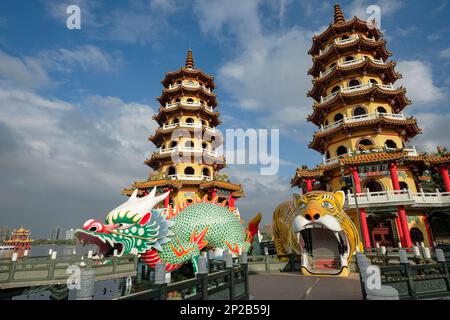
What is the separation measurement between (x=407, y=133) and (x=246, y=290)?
1848 centimetres

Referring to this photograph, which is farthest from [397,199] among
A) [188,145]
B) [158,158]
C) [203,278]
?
[158,158]

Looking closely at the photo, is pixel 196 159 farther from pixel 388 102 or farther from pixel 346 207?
pixel 388 102

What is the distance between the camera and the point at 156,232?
9.05 m

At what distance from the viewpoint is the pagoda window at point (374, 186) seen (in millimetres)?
16267

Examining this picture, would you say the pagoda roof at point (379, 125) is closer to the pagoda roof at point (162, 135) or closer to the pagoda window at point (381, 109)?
the pagoda window at point (381, 109)

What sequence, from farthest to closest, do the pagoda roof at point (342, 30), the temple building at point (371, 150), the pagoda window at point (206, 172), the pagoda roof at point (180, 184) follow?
the pagoda window at point (206, 172), the pagoda roof at point (342, 30), the pagoda roof at point (180, 184), the temple building at point (371, 150)

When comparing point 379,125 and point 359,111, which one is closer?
point 379,125

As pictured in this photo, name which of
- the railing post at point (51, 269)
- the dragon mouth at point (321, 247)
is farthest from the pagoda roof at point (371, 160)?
the railing post at point (51, 269)

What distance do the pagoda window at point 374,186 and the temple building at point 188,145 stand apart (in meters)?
9.85

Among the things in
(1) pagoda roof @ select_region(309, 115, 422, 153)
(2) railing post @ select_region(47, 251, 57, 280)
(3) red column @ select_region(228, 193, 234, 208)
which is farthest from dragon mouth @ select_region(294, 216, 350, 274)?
(3) red column @ select_region(228, 193, 234, 208)

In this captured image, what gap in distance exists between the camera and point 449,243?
49.6 feet

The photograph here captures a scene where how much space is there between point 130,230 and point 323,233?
780 centimetres

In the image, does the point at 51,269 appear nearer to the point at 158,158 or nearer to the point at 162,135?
the point at 158,158
